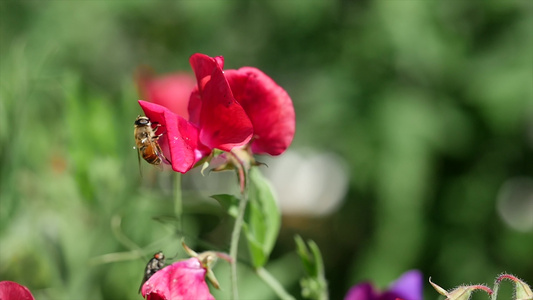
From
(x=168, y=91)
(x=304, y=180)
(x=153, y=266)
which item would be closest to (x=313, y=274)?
(x=153, y=266)

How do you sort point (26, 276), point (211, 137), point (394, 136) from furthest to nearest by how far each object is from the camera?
point (394, 136)
point (26, 276)
point (211, 137)

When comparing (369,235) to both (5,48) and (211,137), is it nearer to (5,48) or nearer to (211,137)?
(5,48)

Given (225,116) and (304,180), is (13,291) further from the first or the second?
(304,180)

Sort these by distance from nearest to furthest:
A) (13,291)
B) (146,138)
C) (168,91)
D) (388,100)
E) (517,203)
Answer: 1. (13,291)
2. (146,138)
3. (168,91)
4. (388,100)
5. (517,203)

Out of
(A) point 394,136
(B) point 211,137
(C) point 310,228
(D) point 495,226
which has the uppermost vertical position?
(B) point 211,137

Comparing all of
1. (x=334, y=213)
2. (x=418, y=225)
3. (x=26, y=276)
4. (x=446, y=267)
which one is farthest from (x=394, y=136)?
(x=26, y=276)

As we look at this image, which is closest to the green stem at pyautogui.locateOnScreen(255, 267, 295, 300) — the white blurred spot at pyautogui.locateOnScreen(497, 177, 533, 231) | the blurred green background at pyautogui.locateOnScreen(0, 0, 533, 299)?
the blurred green background at pyautogui.locateOnScreen(0, 0, 533, 299)
